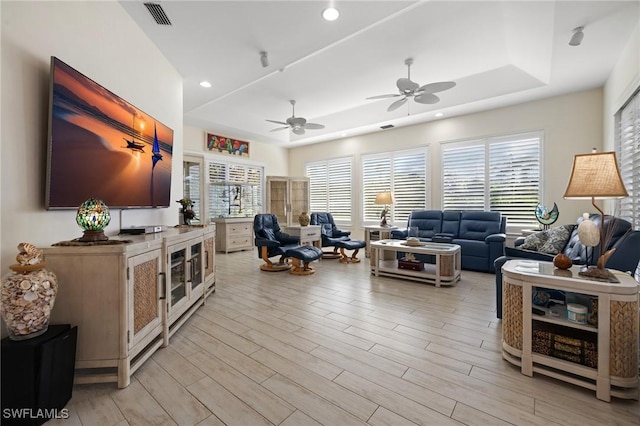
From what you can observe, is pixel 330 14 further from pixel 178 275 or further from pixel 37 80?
pixel 178 275

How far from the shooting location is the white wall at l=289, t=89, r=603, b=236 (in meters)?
4.66

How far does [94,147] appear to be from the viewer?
6.95 ft

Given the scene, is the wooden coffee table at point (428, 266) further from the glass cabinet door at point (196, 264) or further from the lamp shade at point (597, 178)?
the glass cabinet door at point (196, 264)

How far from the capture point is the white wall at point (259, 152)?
6.62 meters

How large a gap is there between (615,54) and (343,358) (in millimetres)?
4953

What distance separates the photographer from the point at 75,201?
78.6 inches

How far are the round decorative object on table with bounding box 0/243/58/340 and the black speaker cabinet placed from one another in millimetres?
63

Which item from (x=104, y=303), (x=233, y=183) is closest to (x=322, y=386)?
(x=104, y=303)

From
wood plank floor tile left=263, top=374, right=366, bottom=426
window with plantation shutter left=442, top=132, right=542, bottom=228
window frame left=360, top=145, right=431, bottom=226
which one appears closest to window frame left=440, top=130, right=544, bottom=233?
window with plantation shutter left=442, top=132, right=542, bottom=228

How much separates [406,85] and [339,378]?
3696mm

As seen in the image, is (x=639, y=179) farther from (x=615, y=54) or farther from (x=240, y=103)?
(x=240, y=103)

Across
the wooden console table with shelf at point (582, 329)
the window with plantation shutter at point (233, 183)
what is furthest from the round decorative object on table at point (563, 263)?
the window with plantation shutter at point (233, 183)

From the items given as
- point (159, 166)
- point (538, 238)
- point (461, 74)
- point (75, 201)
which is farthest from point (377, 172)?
point (75, 201)

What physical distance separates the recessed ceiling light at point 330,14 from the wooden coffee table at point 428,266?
3.14m
